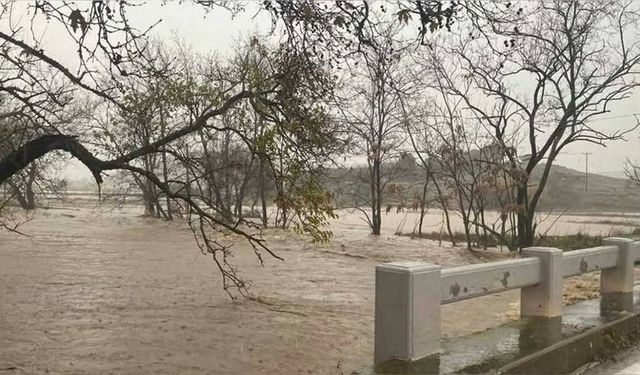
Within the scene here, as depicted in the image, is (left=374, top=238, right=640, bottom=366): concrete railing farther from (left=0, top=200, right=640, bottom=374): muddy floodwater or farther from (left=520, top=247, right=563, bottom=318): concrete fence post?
(left=0, top=200, right=640, bottom=374): muddy floodwater

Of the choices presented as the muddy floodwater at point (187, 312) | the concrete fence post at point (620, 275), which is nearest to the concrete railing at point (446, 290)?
the concrete fence post at point (620, 275)

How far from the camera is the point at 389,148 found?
31.3 m

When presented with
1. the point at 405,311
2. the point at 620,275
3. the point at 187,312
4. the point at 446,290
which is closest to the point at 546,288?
the point at 446,290

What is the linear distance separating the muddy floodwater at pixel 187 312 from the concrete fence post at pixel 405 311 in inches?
94.2

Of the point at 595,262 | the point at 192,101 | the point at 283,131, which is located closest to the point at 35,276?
the point at 192,101

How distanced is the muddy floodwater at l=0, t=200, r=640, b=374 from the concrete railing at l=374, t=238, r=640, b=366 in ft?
6.59

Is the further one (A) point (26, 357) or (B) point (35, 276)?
(B) point (35, 276)

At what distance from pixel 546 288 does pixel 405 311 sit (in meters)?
2.58

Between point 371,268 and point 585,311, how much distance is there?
11791mm

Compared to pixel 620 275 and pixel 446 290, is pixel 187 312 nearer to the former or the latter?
pixel 620 275

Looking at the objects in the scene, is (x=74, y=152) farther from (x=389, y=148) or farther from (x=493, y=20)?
(x=389, y=148)

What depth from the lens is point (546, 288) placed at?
273 inches

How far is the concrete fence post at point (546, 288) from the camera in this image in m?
6.92

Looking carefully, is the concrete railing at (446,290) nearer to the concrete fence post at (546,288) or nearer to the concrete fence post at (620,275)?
the concrete fence post at (546,288)
